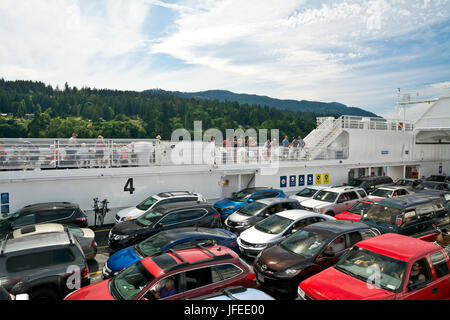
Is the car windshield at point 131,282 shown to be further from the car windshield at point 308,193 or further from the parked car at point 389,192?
the parked car at point 389,192

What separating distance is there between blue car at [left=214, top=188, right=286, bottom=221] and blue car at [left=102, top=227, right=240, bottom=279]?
4.45 m

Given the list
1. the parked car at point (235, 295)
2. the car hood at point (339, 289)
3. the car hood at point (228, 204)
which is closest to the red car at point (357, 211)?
the car hood at point (228, 204)

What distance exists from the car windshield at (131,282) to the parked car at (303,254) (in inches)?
117

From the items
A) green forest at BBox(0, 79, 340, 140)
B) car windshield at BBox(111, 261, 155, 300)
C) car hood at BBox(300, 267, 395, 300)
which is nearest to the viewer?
car windshield at BBox(111, 261, 155, 300)

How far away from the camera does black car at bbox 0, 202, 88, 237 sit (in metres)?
9.47

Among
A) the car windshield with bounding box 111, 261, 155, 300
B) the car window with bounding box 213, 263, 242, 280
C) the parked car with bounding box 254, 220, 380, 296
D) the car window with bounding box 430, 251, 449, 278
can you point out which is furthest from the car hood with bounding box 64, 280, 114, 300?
the car window with bounding box 430, 251, 449, 278

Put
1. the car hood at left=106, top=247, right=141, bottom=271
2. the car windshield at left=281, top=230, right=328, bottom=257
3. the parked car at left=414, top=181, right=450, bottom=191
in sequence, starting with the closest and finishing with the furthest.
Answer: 1. the car hood at left=106, top=247, right=141, bottom=271
2. the car windshield at left=281, top=230, right=328, bottom=257
3. the parked car at left=414, top=181, right=450, bottom=191

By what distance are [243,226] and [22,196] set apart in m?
8.54

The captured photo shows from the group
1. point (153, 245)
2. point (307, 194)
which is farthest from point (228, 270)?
point (307, 194)

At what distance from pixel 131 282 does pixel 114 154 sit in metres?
8.75

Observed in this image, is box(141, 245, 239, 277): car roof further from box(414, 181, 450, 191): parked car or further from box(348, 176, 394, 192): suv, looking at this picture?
box(414, 181, 450, 191): parked car

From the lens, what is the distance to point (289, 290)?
6582 millimetres

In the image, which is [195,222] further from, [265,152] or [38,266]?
[265,152]
